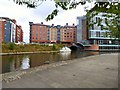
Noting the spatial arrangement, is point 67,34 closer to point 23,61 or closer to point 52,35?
point 52,35

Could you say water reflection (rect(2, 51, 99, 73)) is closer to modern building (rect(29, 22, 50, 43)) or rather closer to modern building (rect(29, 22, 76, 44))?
modern building (rect(29, 22, 50, 43))

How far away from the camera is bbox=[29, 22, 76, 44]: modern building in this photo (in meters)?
107

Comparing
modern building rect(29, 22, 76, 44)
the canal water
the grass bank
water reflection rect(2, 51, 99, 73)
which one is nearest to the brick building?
modern building rect(29, 22, 76, 44)

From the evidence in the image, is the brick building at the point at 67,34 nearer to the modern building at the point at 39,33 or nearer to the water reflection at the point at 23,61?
the modern building at the point at 39,33

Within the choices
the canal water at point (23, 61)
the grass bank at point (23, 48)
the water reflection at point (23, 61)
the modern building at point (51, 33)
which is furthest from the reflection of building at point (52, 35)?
the water reflection at point (23, 61)

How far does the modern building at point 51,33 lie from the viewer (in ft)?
352

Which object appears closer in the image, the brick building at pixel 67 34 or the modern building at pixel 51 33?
the modern building at pixel 51 33

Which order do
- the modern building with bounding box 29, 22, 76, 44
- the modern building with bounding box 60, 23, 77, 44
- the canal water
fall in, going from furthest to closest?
the modern building with bounding box 60, 23, 77, 44, the modern building with bounding box 29, 22, 76, 44, the canal water

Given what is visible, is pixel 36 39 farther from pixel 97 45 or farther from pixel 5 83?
pixel 5 83

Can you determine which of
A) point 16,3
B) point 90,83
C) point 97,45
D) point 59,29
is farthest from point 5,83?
point 59,29

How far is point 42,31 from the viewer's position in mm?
108875

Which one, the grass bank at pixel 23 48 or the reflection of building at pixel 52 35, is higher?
the reflection of building at pixel 52 35

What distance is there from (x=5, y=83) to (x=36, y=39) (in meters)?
99.4

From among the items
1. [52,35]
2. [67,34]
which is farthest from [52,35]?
[67,34]
